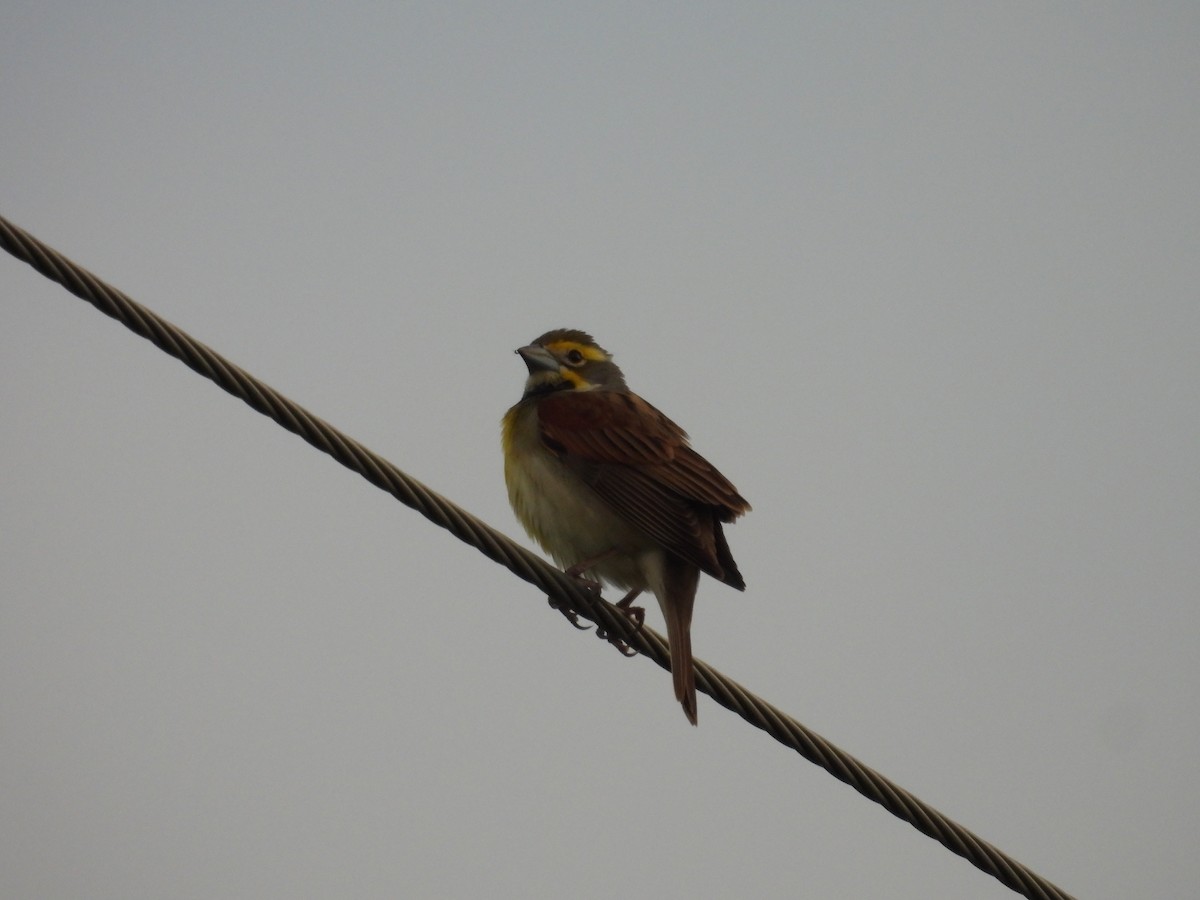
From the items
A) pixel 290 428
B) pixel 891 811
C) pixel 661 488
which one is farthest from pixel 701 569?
pixel 290 428

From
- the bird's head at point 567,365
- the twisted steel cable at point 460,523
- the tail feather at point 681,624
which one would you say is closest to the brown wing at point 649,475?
the tail feather at point 681,624

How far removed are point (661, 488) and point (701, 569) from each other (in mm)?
526

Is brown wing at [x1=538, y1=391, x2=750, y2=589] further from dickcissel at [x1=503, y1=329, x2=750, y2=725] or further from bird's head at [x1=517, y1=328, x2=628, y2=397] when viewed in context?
bird's head at [x1=517, y1=328, x2=628, y2=397]

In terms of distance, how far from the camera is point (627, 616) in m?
5.66

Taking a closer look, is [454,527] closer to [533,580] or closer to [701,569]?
[533,580]

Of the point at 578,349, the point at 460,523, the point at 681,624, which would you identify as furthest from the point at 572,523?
the point at 460,523

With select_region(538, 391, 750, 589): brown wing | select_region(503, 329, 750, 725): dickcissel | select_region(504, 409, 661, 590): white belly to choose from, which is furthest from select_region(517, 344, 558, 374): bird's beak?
select_region(504, 409, 661, 590): white belly

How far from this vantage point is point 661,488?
6309 millimetres

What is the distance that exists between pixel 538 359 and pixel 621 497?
65.6 inches

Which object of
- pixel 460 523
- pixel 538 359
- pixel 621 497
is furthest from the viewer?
pixel 538 359

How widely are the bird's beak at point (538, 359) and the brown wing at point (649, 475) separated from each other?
0.79 meters

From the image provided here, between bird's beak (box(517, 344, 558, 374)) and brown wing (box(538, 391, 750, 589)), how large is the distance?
795 mm

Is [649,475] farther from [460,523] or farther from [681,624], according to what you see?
[460,523]

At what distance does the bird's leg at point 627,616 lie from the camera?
5.82 m
